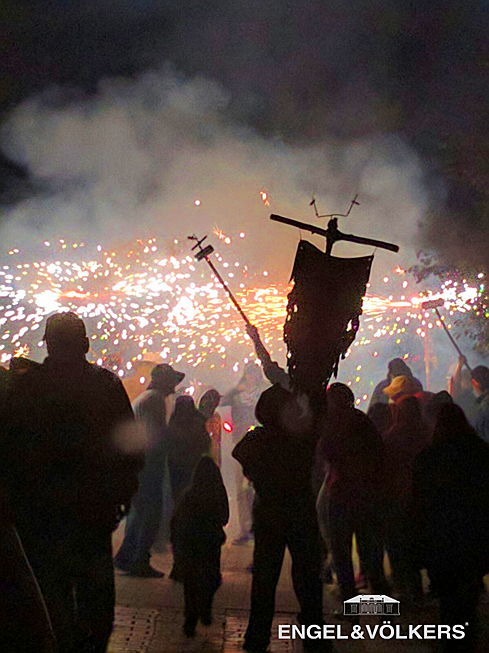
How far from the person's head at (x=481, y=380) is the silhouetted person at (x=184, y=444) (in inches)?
105

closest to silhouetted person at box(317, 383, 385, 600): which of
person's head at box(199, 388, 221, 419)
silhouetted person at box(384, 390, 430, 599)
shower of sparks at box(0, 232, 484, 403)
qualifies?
silhouetted person at box(384, 390, 430, 599)

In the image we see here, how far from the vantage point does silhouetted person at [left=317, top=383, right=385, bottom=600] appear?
4.97 meters

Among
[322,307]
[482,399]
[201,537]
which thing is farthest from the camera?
[482,399]

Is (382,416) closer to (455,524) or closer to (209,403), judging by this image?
(209,403)

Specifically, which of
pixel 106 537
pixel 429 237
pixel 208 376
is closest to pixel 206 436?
pixel 106 537

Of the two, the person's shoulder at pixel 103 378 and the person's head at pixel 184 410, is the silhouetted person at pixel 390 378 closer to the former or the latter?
the person's head at pixel 184 410

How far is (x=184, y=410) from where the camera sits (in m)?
6.73

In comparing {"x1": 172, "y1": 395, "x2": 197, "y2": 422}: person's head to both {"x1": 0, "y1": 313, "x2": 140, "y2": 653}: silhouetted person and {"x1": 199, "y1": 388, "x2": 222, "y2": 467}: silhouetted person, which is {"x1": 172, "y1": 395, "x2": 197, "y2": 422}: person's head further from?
{"x1": 0, "y1": 313, "x2": 140, "y2": 653}: silhouetted person

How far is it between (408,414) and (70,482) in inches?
119

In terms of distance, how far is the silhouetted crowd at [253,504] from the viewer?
134 inches

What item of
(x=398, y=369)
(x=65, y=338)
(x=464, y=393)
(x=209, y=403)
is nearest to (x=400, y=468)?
(x=209, y=403)

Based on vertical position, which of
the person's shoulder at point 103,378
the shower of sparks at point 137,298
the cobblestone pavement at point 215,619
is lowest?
the cobblestone pavement at point 215,619

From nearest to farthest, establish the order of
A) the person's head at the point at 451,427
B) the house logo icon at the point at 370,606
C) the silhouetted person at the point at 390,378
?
1. the person's head at the point at 451,427
2. the house logo icon at the point at 370,606
3. the silhouetted person at the point at 390,378

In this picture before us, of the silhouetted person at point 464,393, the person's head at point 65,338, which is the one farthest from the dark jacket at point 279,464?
the silhouetted person at point 464,393
